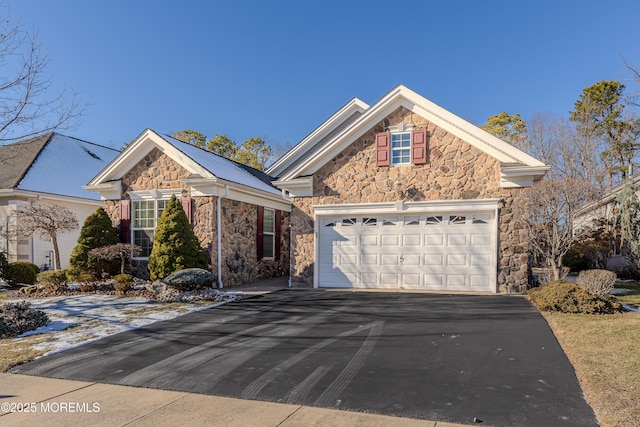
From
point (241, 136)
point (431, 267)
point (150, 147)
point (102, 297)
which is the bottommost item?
point (102, 297)

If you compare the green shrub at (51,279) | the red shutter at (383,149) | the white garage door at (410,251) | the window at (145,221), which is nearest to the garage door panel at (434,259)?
the white garage door at (410,251)

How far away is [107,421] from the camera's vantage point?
383 cm

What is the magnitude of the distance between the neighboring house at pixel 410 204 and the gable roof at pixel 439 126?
0.03 m

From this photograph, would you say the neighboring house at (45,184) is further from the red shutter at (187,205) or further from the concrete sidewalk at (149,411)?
the concrete sidewalk at (149,411)

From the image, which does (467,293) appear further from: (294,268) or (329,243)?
(294,268)

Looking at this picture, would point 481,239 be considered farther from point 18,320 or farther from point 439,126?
point 18,320

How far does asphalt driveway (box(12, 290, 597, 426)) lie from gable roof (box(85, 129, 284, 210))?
5223 mm

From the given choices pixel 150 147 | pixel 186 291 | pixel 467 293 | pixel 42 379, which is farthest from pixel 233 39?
pixel 42 379

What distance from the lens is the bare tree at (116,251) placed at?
41.7 feet

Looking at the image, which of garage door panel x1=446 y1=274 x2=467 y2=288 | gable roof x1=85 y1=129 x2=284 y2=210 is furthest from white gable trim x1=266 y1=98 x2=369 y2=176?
garage door panel x1=446 y1=274 x2=467 y2=288

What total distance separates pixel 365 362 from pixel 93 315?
6726 mm

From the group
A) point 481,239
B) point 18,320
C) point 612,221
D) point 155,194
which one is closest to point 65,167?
point 155,194

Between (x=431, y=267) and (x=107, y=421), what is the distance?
9.68 metres

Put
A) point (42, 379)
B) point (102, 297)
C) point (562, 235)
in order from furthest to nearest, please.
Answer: point (102, 297)
point (562, 235)
point (42, 379)
